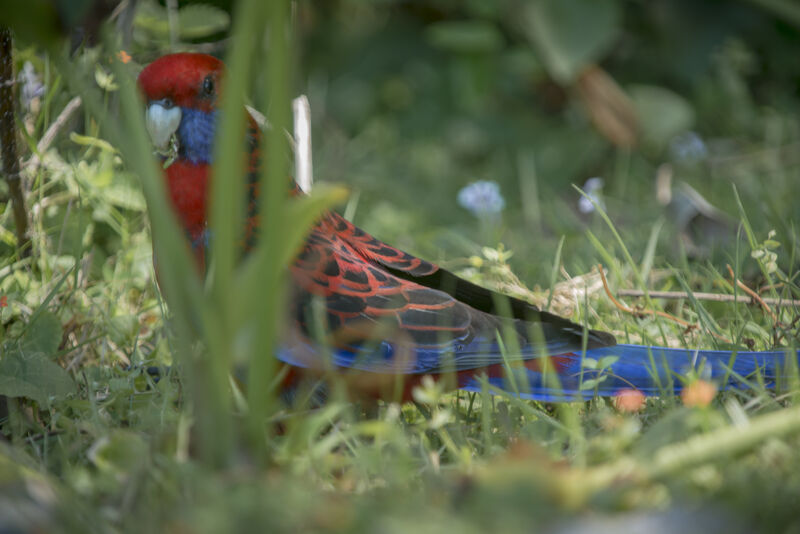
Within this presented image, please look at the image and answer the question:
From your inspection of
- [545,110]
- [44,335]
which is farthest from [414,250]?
[545,110]

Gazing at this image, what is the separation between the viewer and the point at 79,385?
169cm

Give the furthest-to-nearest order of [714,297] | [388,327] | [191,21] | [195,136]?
1. [191,21]
2. [714,297]
3. [195,136]
4. [388,327]

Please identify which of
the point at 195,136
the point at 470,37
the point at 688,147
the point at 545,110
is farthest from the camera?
the point at 545,110

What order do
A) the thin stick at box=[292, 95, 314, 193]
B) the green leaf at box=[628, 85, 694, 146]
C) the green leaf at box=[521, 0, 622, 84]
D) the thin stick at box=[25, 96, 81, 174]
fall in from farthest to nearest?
1. the green leaf at box=[628, 85, 694, 146]
2. the green leaf at box=[521, 0, 622, 84]
3. the thin stick at box=[292, 95, 314, 193]
4. the thin stick at box=[25, 96, 81, 174]

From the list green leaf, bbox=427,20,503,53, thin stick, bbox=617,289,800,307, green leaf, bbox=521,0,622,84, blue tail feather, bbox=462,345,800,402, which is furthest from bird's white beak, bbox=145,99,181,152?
green leaf, bbox=427,20,503,53

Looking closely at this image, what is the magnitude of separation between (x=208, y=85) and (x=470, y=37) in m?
2.07

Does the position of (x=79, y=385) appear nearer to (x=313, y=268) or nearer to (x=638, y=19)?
(x=313, y=268)

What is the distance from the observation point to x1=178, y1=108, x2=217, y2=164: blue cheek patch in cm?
172

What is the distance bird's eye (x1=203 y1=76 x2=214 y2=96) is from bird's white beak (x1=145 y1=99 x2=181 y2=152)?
0.08 meters

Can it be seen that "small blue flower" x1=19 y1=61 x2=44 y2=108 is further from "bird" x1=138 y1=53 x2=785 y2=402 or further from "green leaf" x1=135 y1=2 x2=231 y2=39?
"bird" x1=138 y1=53 x2=785 y2=402

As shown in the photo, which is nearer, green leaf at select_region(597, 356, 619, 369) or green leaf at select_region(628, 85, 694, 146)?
green leaf at select_region(597, 356, 619, 369)

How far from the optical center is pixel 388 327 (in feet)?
5.34

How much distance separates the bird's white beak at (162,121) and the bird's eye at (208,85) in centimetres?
8

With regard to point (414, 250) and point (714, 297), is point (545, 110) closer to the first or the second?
point (414, 250)
